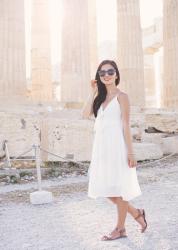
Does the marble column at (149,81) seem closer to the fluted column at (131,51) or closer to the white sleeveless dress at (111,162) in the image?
the fluted column at (131,51)

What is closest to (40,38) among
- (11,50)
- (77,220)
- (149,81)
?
(11,50)

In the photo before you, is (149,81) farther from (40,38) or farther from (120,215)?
(120,215)

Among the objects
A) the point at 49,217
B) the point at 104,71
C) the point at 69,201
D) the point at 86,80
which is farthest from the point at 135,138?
the point at 104,71

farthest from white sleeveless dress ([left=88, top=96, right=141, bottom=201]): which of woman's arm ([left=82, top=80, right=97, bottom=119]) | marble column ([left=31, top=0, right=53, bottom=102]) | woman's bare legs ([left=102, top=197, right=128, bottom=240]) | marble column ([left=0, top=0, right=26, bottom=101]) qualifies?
marble column ([left=31, top=0, right=53, bottom=102])

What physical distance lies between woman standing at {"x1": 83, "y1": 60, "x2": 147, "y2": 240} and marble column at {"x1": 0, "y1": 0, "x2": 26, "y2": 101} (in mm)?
11849

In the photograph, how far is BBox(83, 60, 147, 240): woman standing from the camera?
4527mm

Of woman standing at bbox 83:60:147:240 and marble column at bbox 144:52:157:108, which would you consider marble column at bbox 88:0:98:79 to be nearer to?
marble column at bbox 144:52:157:108

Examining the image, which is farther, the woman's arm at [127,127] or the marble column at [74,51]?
the marble column at [74,51]

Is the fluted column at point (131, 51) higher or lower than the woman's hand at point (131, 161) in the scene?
higher

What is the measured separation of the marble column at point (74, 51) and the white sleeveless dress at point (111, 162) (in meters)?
14.0

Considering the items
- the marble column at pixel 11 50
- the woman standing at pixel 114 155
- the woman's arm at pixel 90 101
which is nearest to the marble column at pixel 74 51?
the marble column at pixel 11 50

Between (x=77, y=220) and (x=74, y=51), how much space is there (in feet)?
44.8

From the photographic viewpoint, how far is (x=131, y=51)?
20.3 meters

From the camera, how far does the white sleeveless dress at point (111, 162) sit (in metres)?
4.52
